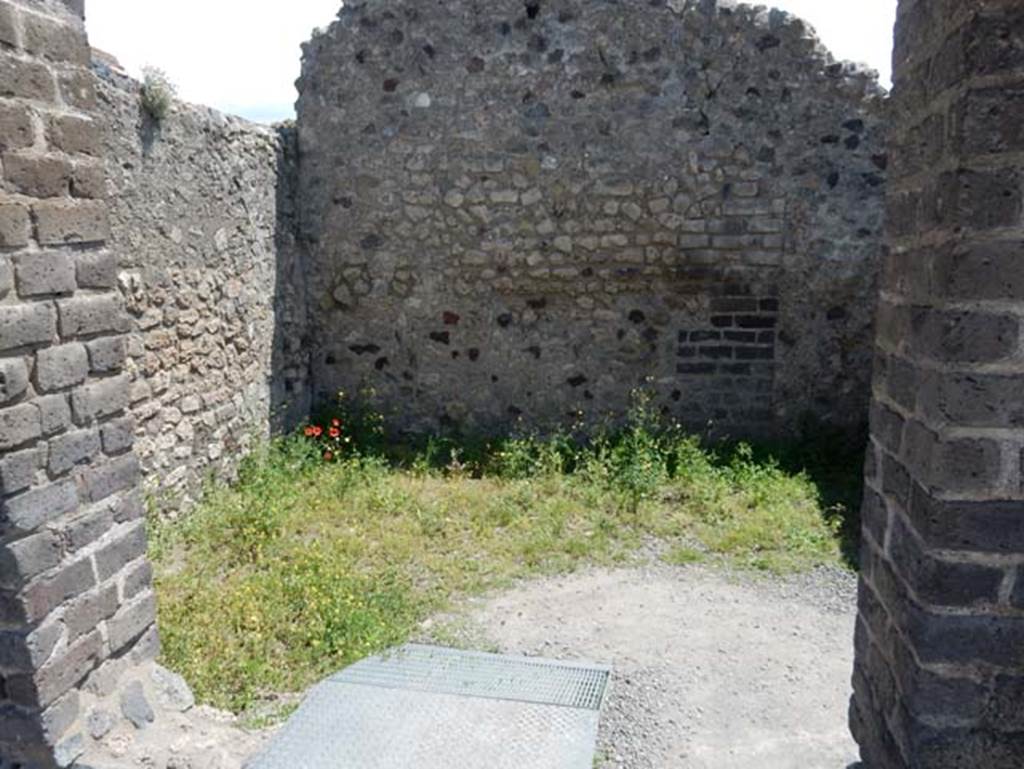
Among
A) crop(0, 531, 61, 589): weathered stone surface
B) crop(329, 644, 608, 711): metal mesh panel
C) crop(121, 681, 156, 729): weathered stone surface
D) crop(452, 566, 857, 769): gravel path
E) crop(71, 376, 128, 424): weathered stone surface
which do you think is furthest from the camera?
crop(329, 644, 608, 711): metal mesh panel

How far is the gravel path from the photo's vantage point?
3.05 m

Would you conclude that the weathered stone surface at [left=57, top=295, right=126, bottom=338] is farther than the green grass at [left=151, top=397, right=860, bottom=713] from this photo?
Answer: No

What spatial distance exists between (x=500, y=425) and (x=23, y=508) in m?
4.69

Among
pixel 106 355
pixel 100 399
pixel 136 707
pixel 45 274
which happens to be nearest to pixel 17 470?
pixel 100 399

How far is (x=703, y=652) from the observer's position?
3.78 m

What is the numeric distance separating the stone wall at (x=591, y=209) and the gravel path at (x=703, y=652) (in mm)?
2402

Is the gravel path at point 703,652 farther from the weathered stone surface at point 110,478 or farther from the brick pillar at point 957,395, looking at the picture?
the weathered stone surface at point 110,478

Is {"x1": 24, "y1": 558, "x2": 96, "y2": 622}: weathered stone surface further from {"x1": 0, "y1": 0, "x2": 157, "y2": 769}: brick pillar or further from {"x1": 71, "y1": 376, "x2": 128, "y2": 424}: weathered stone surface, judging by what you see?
{"x1": 71, "y1": 376, "x2": 128, "y2": 424}: weathered stone surface

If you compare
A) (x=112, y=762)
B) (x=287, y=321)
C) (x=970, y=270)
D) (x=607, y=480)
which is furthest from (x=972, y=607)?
(x=287, y=321)

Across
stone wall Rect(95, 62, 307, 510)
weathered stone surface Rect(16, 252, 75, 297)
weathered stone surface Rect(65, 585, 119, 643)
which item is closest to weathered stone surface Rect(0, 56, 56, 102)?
weathered stone surface Rect(16, 252, 75, 297)

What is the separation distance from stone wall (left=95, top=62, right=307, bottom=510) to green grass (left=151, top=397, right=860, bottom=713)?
0.42 metres

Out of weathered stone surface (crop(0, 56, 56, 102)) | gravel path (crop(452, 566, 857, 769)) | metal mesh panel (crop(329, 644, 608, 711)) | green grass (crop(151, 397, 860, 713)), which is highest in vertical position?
weathered stone surface (crop(0, 56, 56, 102))

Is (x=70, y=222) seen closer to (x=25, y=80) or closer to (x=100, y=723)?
(x=25, y=80)

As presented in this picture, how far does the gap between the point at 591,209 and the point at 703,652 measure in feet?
12.5
